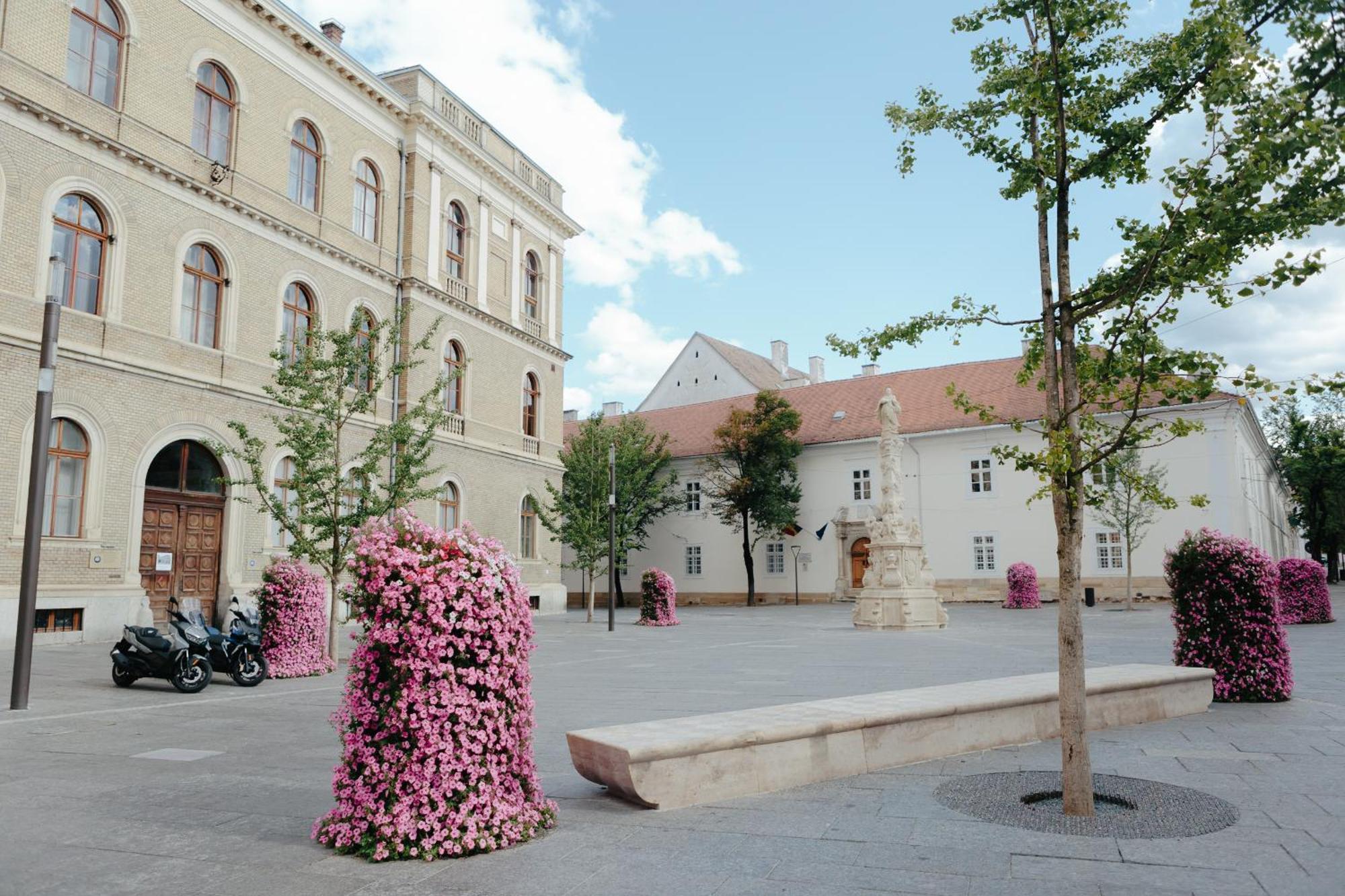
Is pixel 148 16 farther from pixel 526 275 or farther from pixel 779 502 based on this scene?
pixel 779 502

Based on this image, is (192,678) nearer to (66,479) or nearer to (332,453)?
(332,453)

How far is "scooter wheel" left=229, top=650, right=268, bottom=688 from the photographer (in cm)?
1273

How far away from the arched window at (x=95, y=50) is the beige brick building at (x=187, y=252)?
0.14ft

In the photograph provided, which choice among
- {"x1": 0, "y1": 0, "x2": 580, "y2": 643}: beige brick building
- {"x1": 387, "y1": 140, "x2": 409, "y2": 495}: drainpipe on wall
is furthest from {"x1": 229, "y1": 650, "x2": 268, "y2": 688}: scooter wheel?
{"x1": 387, "y1": 140, "x2": 409, "y2": 495}: drainpipe on wall

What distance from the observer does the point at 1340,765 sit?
6781 millimetres

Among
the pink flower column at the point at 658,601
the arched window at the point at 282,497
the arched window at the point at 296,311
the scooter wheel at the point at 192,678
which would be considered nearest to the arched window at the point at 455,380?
the arched window at the point at 296,311

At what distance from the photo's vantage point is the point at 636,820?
5398 millimetres

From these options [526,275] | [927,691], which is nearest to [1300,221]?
[927,691]

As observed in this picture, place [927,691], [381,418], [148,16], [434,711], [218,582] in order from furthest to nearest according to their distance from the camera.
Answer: [381,418] < [218,582] < [148,16] < [927,691] < [434,711]

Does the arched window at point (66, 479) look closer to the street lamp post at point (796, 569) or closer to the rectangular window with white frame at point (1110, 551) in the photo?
the street lamp post at point (796, 569)

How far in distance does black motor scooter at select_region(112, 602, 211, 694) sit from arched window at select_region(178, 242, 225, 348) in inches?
410

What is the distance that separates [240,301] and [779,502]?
28.3 meters

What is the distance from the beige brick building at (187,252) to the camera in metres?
17.4

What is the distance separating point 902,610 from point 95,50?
2236 centimetres
